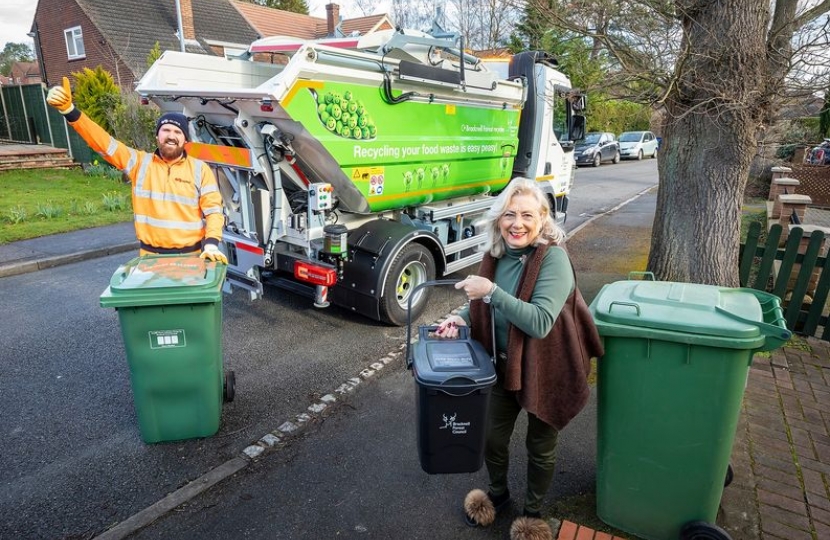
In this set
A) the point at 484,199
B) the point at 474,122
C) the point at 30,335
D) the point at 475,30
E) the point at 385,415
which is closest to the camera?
the point at 385,415

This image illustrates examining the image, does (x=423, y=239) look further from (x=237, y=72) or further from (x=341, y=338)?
(x=237, y=72)

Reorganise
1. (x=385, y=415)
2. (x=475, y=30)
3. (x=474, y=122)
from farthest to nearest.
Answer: (x=475, y=30)
(x=474, y=122)
(x=385, y=415)

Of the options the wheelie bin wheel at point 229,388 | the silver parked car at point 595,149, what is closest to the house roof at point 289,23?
the silver parked car at point 595,149

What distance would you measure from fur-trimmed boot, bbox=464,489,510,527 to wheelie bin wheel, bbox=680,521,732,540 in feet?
2.60

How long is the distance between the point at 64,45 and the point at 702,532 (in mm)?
26027

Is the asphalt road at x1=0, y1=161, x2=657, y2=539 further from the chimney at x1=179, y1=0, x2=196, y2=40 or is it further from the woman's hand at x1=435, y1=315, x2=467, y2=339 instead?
the chimney at x1=179, y1=0, x2=196, y2=40

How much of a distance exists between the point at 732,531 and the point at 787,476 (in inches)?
25.8

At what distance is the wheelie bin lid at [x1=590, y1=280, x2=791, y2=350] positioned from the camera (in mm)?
2039

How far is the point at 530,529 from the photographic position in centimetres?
238

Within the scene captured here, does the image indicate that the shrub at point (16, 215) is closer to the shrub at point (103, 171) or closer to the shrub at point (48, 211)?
the shrub at point (48, 211)

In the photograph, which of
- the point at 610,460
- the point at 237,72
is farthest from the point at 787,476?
the point at 237,72

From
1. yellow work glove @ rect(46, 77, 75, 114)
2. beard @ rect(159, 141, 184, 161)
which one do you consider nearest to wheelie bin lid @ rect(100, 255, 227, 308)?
beard @ rect(159, 141, 184, 161)

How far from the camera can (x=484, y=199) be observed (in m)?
6.30

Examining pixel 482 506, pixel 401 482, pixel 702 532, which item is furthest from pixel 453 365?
pixel 702 532
